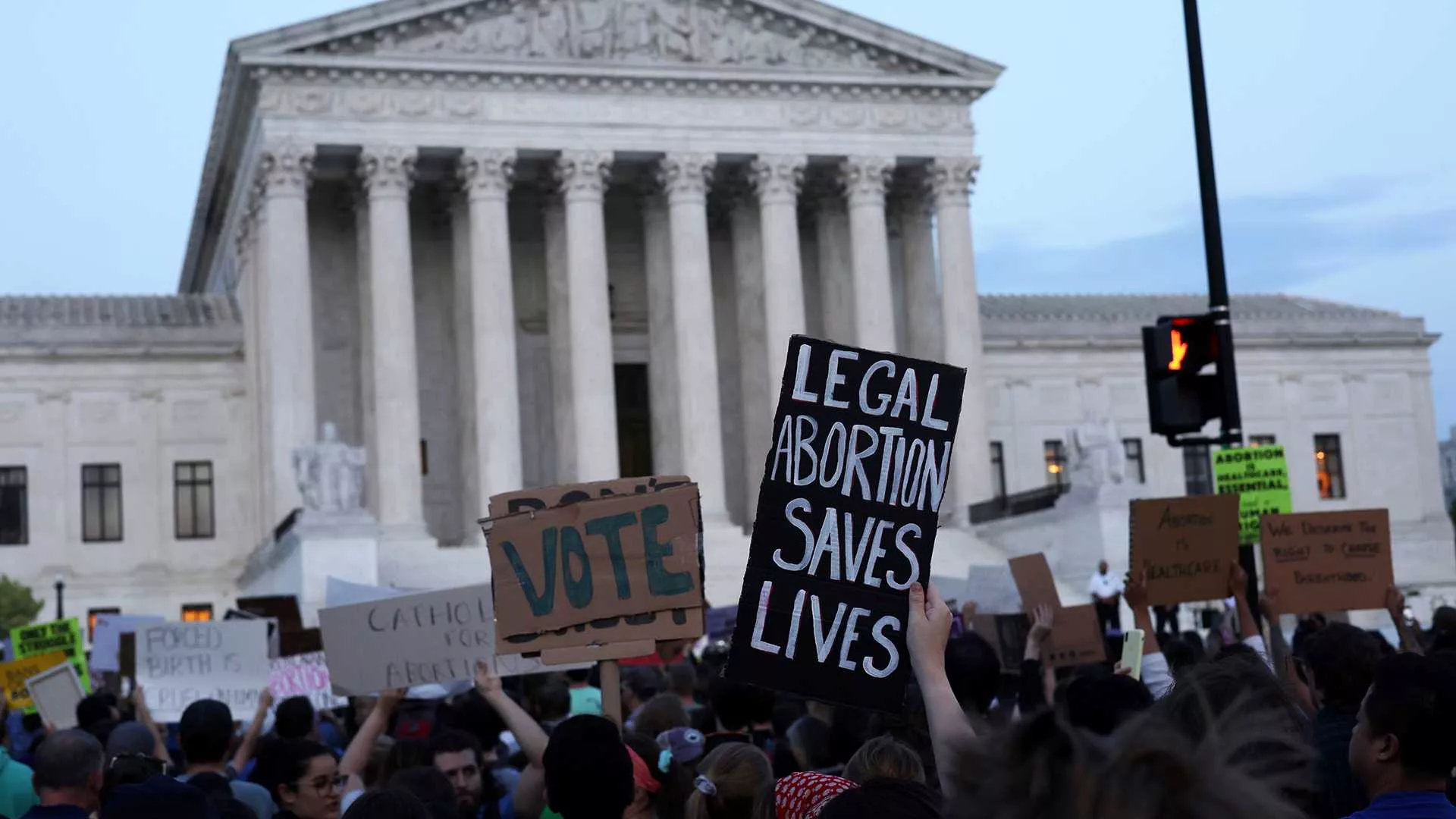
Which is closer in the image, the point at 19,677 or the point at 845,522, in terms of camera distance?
the point at 845,522

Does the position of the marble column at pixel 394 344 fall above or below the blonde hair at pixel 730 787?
above

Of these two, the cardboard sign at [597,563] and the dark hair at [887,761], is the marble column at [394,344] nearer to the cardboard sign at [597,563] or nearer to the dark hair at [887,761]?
the cardboard sign at [597,563]

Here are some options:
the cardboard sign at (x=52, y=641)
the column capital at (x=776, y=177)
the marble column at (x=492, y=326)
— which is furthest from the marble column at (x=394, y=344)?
the cardboard sign at (x=52, y=641)

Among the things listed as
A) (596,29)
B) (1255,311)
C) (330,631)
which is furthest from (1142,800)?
(1255,311)

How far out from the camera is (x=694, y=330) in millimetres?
49469

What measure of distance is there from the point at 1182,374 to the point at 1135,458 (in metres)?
49.6

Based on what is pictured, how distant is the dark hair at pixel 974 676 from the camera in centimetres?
952

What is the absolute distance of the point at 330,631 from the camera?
12.5 metres

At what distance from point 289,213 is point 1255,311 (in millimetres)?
37580

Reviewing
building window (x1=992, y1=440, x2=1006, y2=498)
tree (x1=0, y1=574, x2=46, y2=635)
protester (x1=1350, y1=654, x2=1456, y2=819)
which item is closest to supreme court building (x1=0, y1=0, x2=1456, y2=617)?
tree (x1=0, y1=574, x2=46, y2=635)

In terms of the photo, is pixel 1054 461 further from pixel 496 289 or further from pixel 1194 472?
pixel 496 289

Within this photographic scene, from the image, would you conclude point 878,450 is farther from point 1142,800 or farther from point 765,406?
point 765,406

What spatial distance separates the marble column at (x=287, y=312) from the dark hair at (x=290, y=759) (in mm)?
38183

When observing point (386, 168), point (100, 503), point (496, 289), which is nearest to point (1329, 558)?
point (496, 289)
